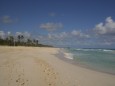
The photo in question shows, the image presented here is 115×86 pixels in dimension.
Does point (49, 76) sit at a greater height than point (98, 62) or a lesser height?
greater

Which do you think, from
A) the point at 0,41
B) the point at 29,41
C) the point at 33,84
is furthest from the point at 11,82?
the point at 29,41

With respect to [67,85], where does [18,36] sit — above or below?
above

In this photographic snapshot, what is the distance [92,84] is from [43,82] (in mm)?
2460

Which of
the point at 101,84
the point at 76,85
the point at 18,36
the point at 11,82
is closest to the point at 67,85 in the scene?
the point at 76,85

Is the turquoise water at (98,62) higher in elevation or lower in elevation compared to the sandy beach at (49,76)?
lower

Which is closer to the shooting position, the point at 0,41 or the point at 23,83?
the point at 23,83

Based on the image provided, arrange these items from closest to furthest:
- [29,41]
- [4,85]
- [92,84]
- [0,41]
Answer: [4,85] → [92,84] → [0,41] → [29,41]

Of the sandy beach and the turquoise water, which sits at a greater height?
the sandy beach

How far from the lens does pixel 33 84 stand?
716 centimetres

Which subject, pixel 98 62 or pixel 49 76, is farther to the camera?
pixel 98 62

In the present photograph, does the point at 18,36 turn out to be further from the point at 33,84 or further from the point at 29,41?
the point at 33,84

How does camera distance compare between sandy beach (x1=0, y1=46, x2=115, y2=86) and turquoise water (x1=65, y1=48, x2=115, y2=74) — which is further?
turquoise water (x1=65, y1=48, x2=115, y2=74)

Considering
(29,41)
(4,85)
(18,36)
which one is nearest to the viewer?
(4,85)

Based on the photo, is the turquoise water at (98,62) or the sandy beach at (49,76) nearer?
the sandy beach at (49,76)
